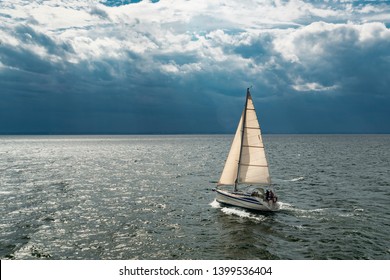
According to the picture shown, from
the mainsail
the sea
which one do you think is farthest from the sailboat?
the sea

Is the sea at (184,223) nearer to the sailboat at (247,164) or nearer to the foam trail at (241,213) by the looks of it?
the foam trail at (241,213)

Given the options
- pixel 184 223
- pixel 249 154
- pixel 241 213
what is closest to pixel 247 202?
pixel 241 213

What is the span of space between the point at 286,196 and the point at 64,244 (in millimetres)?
34912

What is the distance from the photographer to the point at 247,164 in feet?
147

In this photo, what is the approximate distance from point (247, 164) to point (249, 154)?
1.44 metres

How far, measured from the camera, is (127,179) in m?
71.3

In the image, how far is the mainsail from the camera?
43.4 meters

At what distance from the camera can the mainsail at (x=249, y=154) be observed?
143ft

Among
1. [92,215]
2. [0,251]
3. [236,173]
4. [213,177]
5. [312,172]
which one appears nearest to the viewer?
[0,251]

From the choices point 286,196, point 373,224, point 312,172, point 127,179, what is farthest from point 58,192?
point 312,172

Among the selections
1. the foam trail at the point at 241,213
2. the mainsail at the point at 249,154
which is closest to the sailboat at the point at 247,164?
the mainsail at the point at 249,154

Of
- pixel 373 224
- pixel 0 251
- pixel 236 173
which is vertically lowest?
pixel 0 251

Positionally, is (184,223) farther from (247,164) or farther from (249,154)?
(249,154)
